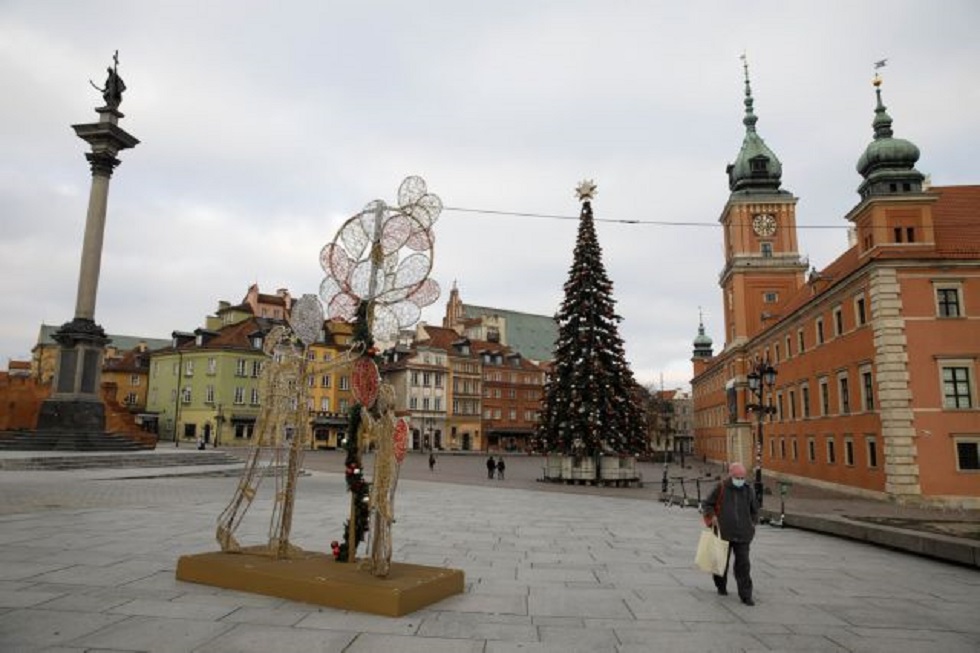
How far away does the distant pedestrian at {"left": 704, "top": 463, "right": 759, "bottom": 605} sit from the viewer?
27.2 ft

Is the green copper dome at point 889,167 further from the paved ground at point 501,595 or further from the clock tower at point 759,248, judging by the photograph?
the clock tower at point 759,248

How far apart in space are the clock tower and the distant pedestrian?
51.5 meters

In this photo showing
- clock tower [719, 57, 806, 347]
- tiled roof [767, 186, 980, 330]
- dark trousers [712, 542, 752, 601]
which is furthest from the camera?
clock tower [719, 57, 806, 347]

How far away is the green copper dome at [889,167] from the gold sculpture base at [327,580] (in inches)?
1208

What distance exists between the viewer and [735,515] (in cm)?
835

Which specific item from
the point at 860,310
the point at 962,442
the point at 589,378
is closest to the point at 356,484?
the point at 589,378

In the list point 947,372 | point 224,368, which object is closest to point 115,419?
point 224,368

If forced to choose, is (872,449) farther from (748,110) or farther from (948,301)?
(748,110)

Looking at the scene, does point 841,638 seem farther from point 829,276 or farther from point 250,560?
point 829,276

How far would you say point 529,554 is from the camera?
36.5 ft

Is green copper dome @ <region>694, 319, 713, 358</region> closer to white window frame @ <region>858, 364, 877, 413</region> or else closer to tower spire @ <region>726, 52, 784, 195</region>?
tower spire @ <region>726, 52, 784, 195</region>

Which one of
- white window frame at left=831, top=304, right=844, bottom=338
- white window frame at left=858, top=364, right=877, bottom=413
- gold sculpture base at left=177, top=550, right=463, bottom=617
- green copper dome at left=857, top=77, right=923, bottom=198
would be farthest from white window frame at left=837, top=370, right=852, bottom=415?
gold sculpture base at left=177, top=550, right=463, bottom=617

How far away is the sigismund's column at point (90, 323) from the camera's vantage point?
30188 mm

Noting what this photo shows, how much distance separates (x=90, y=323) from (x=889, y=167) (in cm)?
3875
